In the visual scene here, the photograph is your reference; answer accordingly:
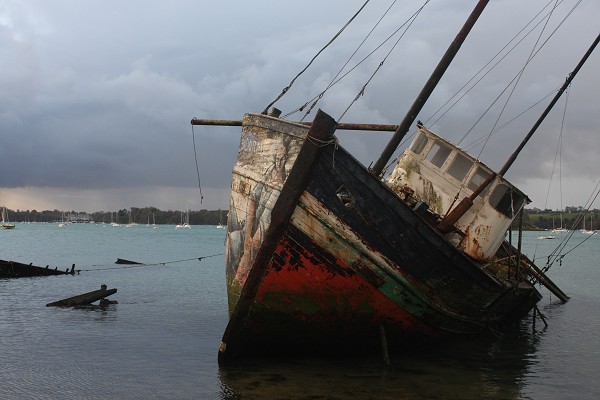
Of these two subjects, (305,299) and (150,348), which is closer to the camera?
(305,299)

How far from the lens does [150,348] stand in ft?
48.8

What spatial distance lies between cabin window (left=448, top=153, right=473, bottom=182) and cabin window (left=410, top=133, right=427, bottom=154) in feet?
2.91

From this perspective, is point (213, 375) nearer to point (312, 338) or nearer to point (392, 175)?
point (312, 338)

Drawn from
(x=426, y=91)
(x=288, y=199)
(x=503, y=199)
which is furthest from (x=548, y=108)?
(x=288, y=199)

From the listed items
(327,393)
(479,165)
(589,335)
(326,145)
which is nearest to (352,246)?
(326,145)

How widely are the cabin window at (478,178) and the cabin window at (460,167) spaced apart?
0.23m

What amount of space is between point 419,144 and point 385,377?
611 cm

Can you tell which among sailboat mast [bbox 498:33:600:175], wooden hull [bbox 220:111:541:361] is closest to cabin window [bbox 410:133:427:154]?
sailboat mast [bbox 498:33:600:175]

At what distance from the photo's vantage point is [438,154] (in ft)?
48.6

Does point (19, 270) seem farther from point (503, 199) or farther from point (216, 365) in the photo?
point (503, 199)

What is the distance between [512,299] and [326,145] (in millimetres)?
7093

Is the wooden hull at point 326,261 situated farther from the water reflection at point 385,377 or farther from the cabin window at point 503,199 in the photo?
the cabin window at point 503,199

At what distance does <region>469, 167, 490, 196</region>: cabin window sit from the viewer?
1422 centimetres

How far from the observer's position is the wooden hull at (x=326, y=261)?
1111 centimetres
